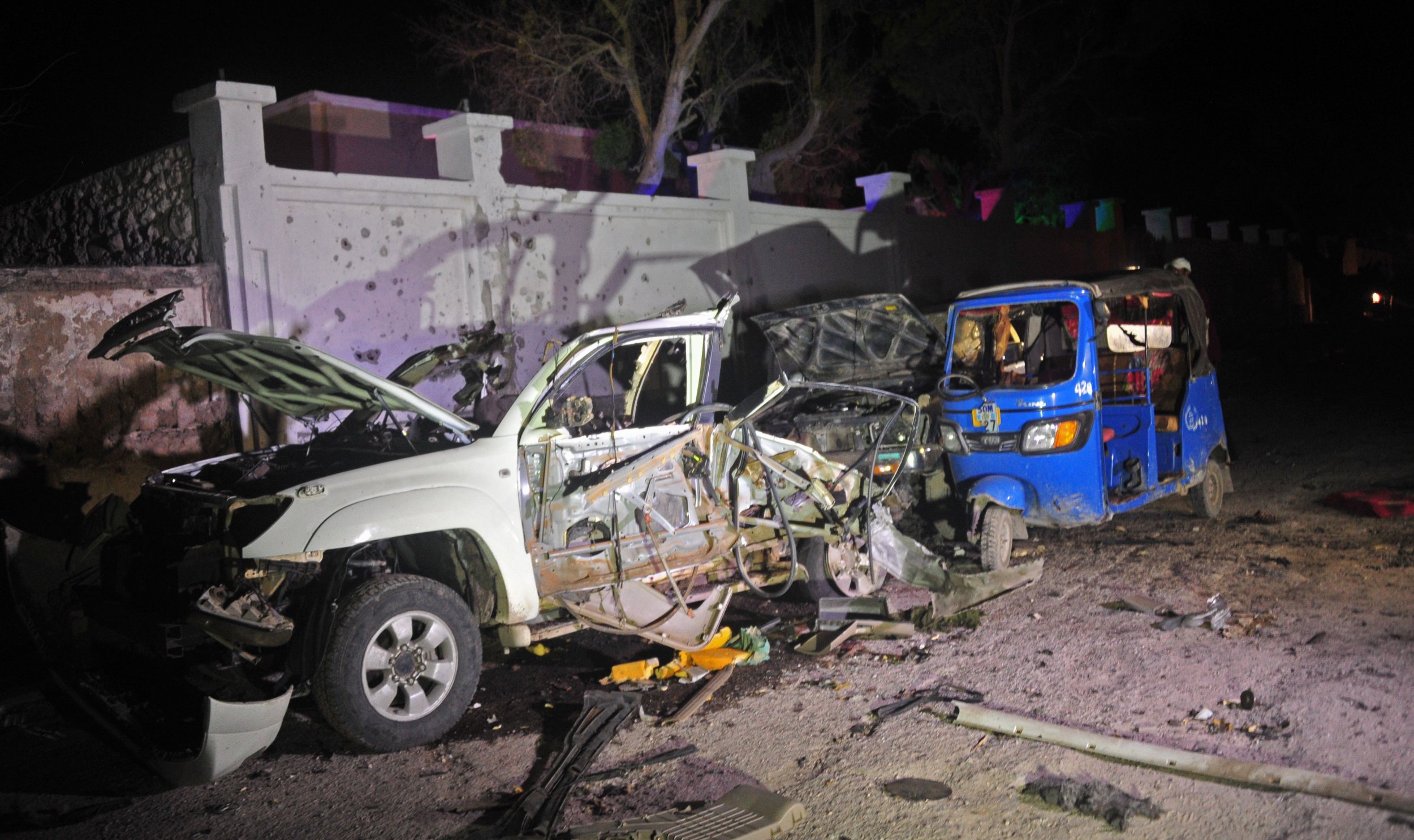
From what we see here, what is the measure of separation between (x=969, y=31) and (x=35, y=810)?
1008 inches

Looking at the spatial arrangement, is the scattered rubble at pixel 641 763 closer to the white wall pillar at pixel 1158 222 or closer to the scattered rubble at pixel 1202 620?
the scattered rubble at pixel 1202 620

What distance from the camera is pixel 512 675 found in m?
6.38

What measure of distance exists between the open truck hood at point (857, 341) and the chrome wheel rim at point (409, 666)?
5478 millimetres

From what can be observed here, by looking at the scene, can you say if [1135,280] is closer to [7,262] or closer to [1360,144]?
[7,262]

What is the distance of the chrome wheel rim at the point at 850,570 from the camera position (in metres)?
7.67

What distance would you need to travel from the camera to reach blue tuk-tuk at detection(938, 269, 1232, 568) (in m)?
8.08

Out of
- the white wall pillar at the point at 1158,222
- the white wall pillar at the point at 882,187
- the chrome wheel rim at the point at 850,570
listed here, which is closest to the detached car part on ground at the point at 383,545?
the chrome wheel rim at the point at 850,570

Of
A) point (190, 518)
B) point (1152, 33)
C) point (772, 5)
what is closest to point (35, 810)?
point (190, 518)

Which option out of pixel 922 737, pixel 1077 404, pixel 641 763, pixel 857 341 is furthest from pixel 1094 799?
pixel 857 341

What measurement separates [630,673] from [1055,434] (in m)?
3.95

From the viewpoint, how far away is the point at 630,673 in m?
6.09

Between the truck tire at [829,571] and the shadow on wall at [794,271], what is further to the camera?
the shadow on wall at [794,271]

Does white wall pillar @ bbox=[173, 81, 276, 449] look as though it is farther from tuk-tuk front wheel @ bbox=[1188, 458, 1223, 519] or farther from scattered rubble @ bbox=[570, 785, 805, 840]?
tuk-tuk front wheel @ bbox=[1188, 458, 1223, 519]

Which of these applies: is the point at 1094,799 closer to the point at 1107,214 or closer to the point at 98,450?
the point at 98,450
